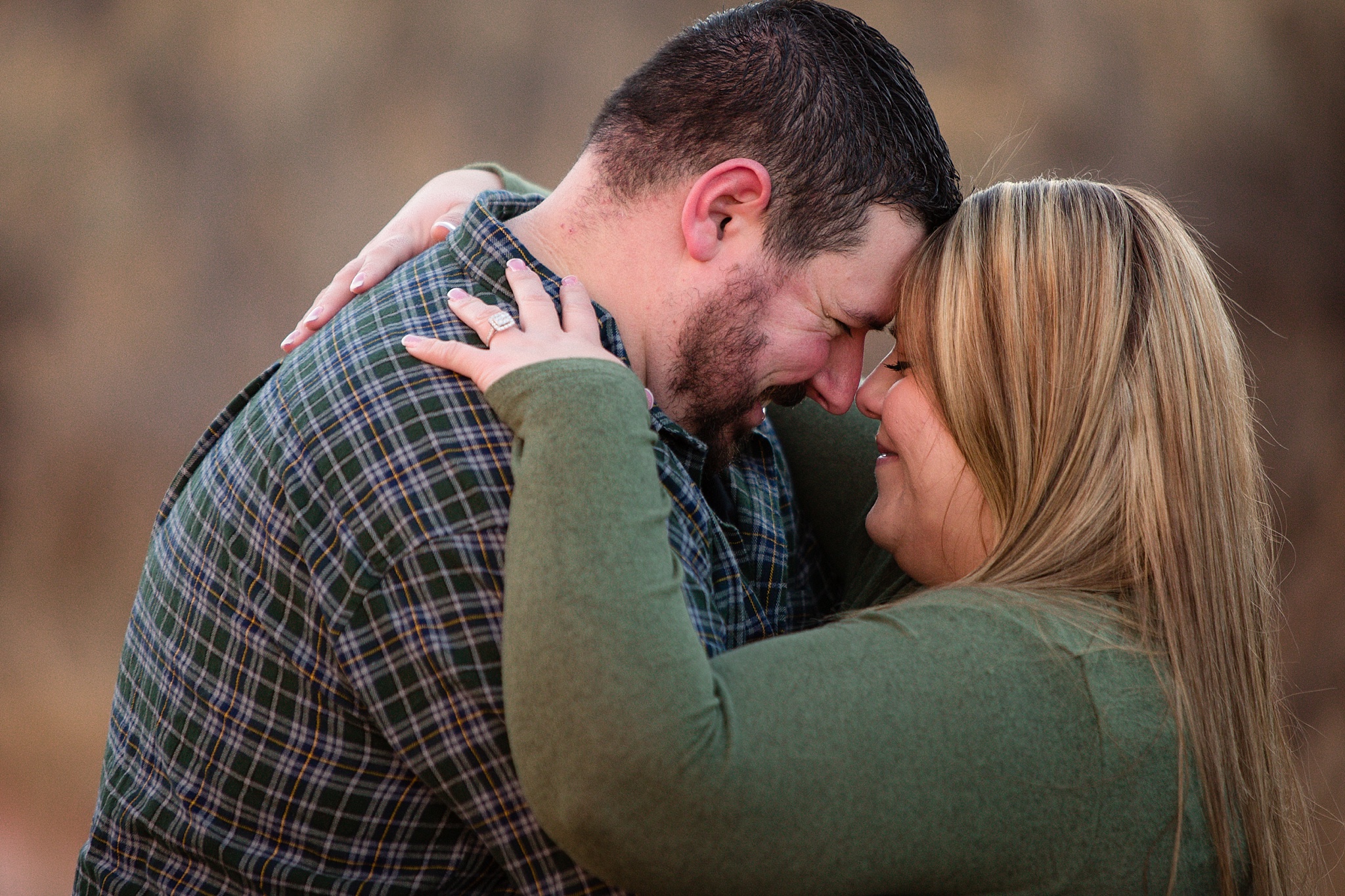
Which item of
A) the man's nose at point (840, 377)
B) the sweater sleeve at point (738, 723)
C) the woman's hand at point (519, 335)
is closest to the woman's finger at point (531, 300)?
the woman's hand at point (519, 335)

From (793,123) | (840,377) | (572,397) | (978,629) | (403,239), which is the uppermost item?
(793,123)

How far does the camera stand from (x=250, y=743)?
108 cm

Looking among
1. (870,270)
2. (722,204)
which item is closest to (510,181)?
(722,204)

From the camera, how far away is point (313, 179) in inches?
126

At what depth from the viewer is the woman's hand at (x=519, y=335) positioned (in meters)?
1.05

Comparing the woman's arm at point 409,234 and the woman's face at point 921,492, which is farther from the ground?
the woman's arm at point 409,234

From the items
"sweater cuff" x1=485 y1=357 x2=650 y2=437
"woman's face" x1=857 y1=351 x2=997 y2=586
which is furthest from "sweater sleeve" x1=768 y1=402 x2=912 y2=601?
"sweater cuff" x1=485 y1=357 x2=650 y2=437

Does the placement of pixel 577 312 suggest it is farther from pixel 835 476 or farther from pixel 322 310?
pixel 835 476

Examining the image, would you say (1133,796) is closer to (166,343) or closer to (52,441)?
(166,343)

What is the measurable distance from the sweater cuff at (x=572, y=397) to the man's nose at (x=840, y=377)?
50cm

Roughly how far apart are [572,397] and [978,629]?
1.50ft

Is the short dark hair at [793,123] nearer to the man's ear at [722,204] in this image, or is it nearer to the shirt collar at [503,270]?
the man's ear at [722,204]

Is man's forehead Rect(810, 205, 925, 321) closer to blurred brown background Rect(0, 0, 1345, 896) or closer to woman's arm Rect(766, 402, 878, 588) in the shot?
woman's arm Rect(766, 402, 878, 588)

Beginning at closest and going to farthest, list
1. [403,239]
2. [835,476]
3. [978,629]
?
1. [978,629]
2. [403,239]
3. [835,476]
